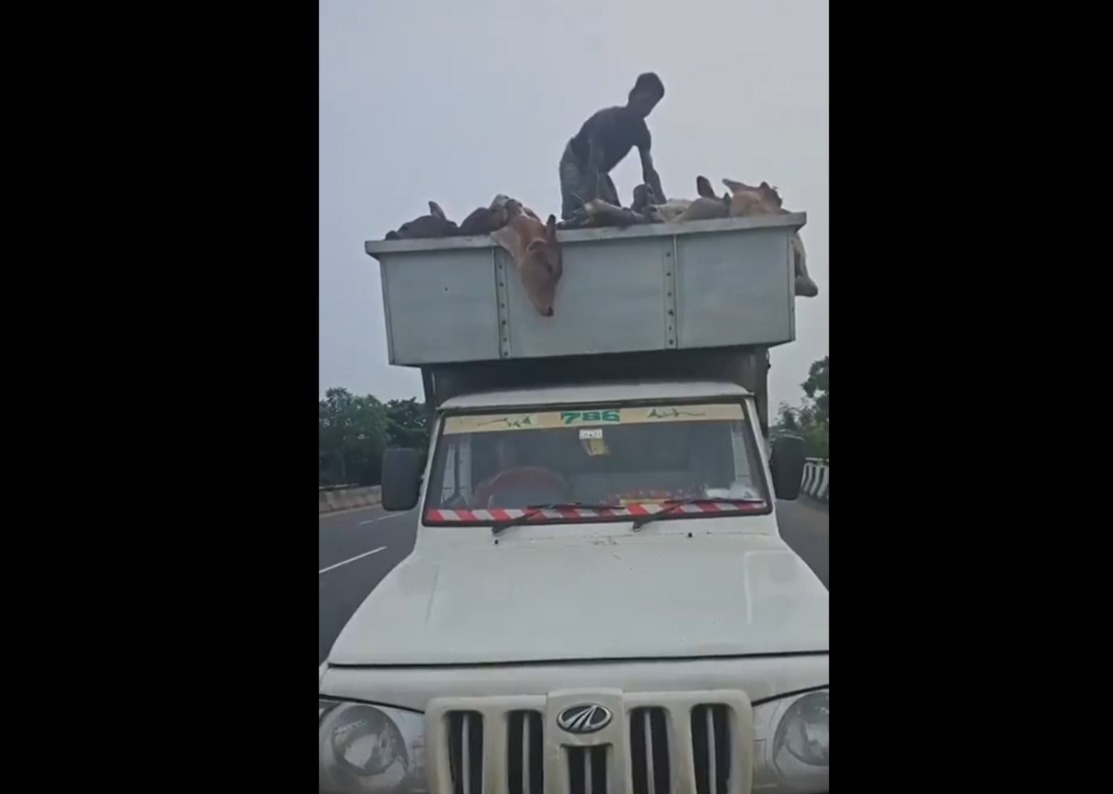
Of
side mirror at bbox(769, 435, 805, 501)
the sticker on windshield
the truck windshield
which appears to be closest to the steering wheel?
the truck windshield

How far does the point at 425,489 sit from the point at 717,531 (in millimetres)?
1119

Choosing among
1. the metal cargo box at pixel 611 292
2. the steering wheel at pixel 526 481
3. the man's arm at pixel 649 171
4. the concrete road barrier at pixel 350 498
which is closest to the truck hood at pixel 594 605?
the steering wheel at pixel 526 481

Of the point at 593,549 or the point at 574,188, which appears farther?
the point at 574,188

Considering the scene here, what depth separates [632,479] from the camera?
3.97 m

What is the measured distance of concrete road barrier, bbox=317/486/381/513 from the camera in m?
3.87

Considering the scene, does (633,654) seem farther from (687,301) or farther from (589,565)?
(687,301)

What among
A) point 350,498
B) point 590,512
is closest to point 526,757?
point 590,512

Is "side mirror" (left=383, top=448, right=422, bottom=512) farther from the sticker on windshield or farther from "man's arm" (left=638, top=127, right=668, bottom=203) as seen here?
"man's arm" (left=638, top=127, right=668, bottom=203)

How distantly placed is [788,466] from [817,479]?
286 mm

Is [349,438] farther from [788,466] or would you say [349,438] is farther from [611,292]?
[788,466]

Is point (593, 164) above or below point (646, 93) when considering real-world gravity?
below

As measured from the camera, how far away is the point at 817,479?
3.78 m

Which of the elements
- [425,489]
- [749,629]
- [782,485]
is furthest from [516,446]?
[749,629]

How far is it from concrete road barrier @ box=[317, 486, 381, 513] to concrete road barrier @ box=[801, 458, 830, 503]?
64.1 inches
